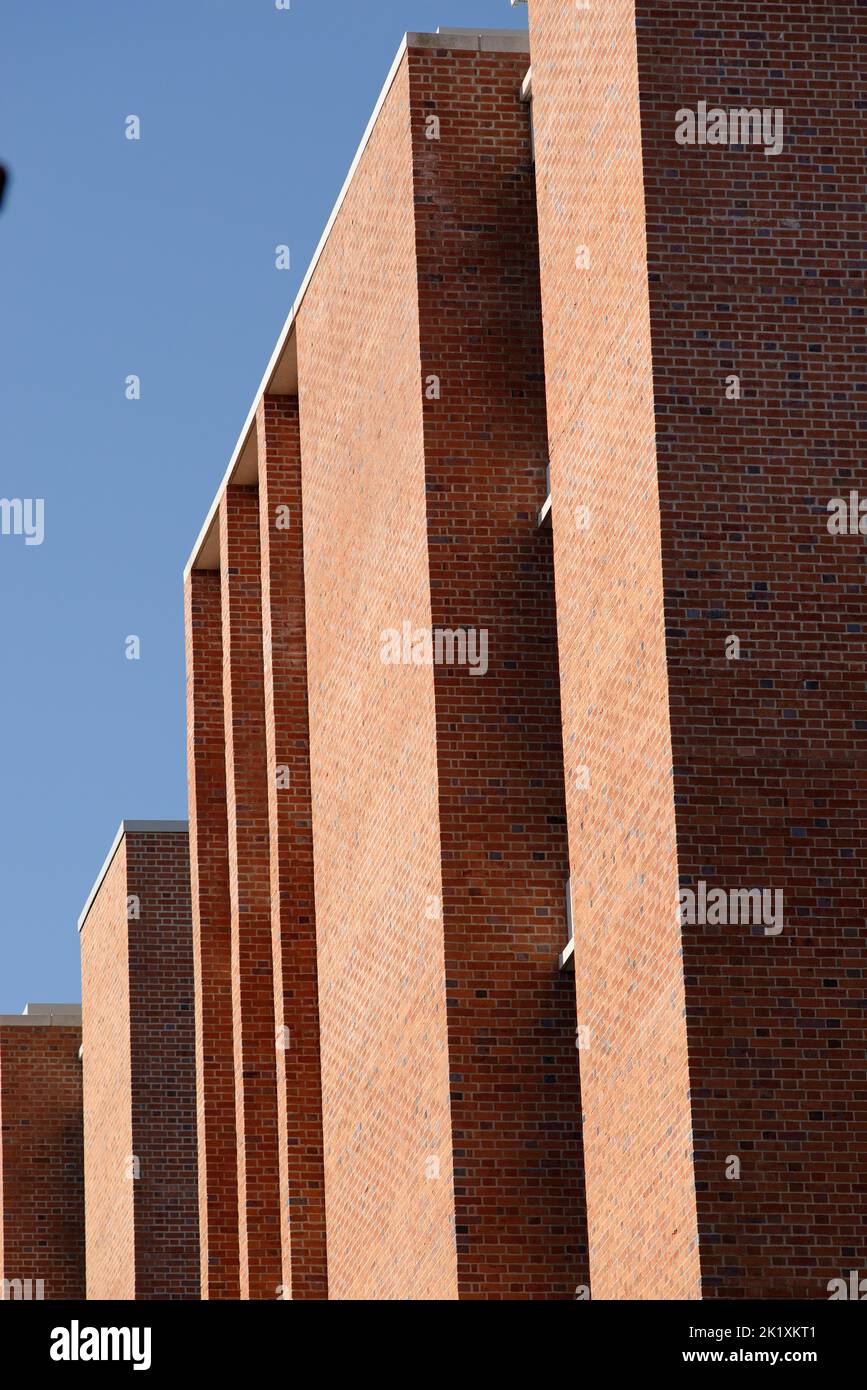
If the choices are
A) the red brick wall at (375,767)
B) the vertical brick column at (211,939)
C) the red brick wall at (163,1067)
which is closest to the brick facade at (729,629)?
the red brick wall at (375,767)

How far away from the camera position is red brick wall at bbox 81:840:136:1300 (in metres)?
35.2

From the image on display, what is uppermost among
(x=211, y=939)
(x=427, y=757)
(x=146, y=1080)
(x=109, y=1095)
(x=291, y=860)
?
(x=211, y=939)

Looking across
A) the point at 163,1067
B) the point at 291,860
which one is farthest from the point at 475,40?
the point at 163,1067

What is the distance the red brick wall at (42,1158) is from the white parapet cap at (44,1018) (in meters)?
0.03

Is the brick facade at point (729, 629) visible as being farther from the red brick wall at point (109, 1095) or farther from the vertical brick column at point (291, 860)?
the red brick wall at point (109, 1095)

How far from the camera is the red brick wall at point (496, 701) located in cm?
2077

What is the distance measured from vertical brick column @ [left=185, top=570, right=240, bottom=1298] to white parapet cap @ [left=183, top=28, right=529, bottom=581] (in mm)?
887

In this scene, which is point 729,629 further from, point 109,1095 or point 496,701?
point 109,1095

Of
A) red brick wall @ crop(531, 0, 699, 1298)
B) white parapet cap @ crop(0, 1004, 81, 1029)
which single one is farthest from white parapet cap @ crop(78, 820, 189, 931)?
red brick wall @ crop(531, 0, 699, 1298)

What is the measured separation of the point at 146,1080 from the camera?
115 feet

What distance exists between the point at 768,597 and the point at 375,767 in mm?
7363

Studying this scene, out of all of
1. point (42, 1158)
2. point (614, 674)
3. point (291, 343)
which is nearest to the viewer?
point (614, 674)

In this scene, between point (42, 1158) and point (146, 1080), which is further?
point (42, 1158)

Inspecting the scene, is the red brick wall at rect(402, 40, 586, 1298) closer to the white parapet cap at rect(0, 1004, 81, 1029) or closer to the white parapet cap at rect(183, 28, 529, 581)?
the white parapet cap at rect(183, 28, 529, 581)
